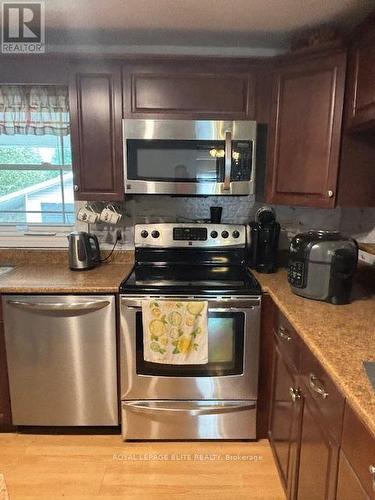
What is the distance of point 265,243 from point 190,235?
1.52ft

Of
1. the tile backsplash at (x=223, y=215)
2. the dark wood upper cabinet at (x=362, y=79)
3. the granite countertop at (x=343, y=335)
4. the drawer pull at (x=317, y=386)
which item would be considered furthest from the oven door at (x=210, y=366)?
the dark wood upper cabinet at (x=362, y=79)

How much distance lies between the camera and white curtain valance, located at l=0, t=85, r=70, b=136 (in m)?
2.28

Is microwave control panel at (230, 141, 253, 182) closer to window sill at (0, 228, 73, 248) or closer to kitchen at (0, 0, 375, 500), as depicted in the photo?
kitchen at (0, 0, 375, 500)

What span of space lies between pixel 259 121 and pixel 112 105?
33.4 inches

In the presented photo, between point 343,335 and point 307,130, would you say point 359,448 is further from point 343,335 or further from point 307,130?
point 307,130

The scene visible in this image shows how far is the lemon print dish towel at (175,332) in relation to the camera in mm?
1849

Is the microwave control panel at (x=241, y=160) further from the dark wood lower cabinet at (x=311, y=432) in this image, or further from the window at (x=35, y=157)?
the window at (x=35, y=157)

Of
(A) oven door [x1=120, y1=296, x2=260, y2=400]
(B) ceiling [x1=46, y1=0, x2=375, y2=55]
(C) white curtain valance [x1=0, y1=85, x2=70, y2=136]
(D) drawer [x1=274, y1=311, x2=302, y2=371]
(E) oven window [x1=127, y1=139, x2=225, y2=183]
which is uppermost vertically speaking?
(B) ceiling [x1=46, y1=0, x2=375, y2=55]

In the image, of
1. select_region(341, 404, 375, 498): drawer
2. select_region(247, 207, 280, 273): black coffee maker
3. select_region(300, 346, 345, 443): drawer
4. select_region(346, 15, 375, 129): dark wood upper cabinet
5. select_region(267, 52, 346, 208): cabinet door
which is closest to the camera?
select_region(341, 404, 375, 498): drawer

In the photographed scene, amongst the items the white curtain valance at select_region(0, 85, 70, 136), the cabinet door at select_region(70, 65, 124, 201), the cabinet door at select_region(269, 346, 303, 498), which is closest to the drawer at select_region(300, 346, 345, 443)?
the cabinet door at select_region(269, 346, 303, 498)

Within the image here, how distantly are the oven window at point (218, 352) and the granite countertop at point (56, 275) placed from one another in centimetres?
30

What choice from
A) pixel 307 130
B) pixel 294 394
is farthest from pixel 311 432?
pixel 307 130

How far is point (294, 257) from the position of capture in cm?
167

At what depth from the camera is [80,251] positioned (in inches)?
85.7
